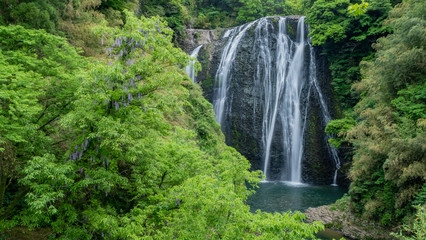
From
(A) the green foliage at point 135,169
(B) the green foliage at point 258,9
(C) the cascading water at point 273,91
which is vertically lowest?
(A) the green foliage at point 135,169

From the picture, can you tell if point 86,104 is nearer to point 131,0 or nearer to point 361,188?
point 361,188

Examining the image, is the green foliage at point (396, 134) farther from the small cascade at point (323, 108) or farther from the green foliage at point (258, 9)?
the green foliage at point (258, 9)

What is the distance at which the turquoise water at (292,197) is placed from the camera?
55.0 feet

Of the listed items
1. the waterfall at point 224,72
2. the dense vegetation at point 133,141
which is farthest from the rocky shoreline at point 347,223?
the waterfall at point 224,72

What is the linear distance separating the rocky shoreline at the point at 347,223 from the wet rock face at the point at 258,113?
891cm

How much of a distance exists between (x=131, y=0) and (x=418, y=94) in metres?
19.8

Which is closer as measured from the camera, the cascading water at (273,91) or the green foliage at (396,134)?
the green foliage at (396,134)

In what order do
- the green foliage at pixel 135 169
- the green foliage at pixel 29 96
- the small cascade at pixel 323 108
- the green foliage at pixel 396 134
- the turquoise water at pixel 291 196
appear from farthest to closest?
the small cascade at pixel 323 108 → the turquoise water at pixel 291 196 → the green foliage at pixel 396 134 → the green foliage at pixel 29 96 → the green foliage at pixel 135 169

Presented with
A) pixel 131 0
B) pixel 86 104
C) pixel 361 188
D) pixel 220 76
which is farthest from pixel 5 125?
pixel 220 76

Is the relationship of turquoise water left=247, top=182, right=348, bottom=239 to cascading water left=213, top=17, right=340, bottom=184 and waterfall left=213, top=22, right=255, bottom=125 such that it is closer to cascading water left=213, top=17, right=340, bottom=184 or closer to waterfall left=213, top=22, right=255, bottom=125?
cascading water left=213, top=17, right=340, bottom=184

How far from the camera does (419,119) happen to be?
11.2 metres

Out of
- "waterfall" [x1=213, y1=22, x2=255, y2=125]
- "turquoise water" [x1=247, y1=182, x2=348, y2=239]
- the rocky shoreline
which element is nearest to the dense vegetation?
the rocky shoreline

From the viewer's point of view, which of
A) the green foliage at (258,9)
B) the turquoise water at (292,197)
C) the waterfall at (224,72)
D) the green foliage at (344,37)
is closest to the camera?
the turquoise water at (292,197)

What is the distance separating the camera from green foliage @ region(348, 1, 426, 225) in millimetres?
11250
